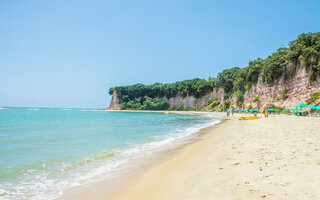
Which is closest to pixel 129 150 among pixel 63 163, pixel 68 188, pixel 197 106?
pixel 63 163

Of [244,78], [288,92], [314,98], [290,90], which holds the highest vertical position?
[244,78]

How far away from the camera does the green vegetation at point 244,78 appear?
37.2 m

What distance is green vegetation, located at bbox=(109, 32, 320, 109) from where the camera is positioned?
1466 inches

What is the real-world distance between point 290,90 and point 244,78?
22.6 m

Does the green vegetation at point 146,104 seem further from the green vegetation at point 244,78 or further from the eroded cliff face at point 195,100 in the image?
the eroded cliff face at point 195,100

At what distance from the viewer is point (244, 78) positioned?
62.9 metres

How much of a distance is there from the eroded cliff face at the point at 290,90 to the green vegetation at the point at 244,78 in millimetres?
1044

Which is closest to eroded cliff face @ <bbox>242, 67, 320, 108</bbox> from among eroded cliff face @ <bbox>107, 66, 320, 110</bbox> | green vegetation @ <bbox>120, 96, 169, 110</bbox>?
eroded cliff face @ <bbox>107, 66, 320, 110</bbox>

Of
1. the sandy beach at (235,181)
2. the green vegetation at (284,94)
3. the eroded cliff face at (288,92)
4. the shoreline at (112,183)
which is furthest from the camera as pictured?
the green vegetation at (284,94)

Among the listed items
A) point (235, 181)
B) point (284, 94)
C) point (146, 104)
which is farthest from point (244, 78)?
point (235, 181)

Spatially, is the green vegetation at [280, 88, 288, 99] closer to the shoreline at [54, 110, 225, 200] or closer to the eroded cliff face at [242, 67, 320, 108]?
the eroded cliff face at [242, 67, 320, 108]

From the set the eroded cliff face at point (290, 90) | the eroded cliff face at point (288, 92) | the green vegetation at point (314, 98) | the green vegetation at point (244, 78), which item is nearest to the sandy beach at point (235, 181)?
the green vegetation at point (314, 98)

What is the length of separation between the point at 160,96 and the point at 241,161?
102 m

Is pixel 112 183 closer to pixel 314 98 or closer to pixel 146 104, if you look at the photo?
pixel 314 98
